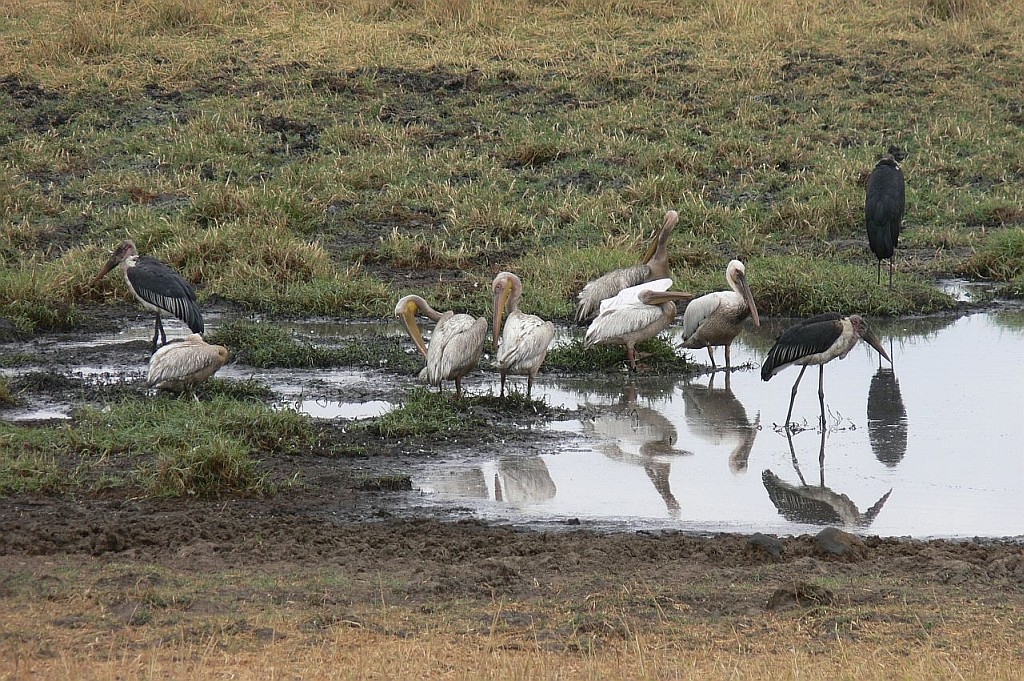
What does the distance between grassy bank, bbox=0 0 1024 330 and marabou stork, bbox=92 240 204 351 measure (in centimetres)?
113

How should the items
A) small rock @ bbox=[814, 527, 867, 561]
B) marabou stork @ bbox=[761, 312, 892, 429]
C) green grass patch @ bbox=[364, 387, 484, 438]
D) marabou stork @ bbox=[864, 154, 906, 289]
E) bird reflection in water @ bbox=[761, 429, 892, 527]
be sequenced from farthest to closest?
1. marabou stork @ bbox=[864, 154, 906, 289]
2. marabou stork @ bbox=[761, 312, 892, 429]
3. green grass patch @ bbox=[364, 387, 484, 438]
4. bird reflection in water @ bbox=[761, 429, 892, 527]
5. small rock @ bbox=[814, 527, 867, 561]

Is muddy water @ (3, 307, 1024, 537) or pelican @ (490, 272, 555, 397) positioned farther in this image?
pelican @ (490, 272, 555, 397)

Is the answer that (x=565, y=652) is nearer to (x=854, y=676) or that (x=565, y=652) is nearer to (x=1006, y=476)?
(x=854, y=676)

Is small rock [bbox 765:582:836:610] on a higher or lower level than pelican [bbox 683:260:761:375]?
lower

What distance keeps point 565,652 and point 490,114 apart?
44.9ft

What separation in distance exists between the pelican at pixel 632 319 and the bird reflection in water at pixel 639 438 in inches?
23.5

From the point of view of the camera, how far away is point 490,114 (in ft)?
59.4

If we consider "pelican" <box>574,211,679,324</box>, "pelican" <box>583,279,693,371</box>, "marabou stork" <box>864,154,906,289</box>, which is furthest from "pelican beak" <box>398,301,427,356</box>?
"marabou stork" <box>864,154,906,289</box>

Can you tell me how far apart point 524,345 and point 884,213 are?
5.07m

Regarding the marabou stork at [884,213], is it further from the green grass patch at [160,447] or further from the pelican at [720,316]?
the green grass patch at [160,447]

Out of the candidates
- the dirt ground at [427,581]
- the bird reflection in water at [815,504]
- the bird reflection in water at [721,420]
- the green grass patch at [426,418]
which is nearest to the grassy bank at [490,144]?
the bird reflection in water at [721,420]

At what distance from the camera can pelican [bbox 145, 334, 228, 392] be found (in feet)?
29.2

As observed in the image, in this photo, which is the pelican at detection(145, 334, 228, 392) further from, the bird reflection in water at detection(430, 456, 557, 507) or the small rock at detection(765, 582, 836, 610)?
the small rock at detection(765, 582, 836, 610)

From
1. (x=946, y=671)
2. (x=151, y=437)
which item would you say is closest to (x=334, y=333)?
(x=151, y=437)
